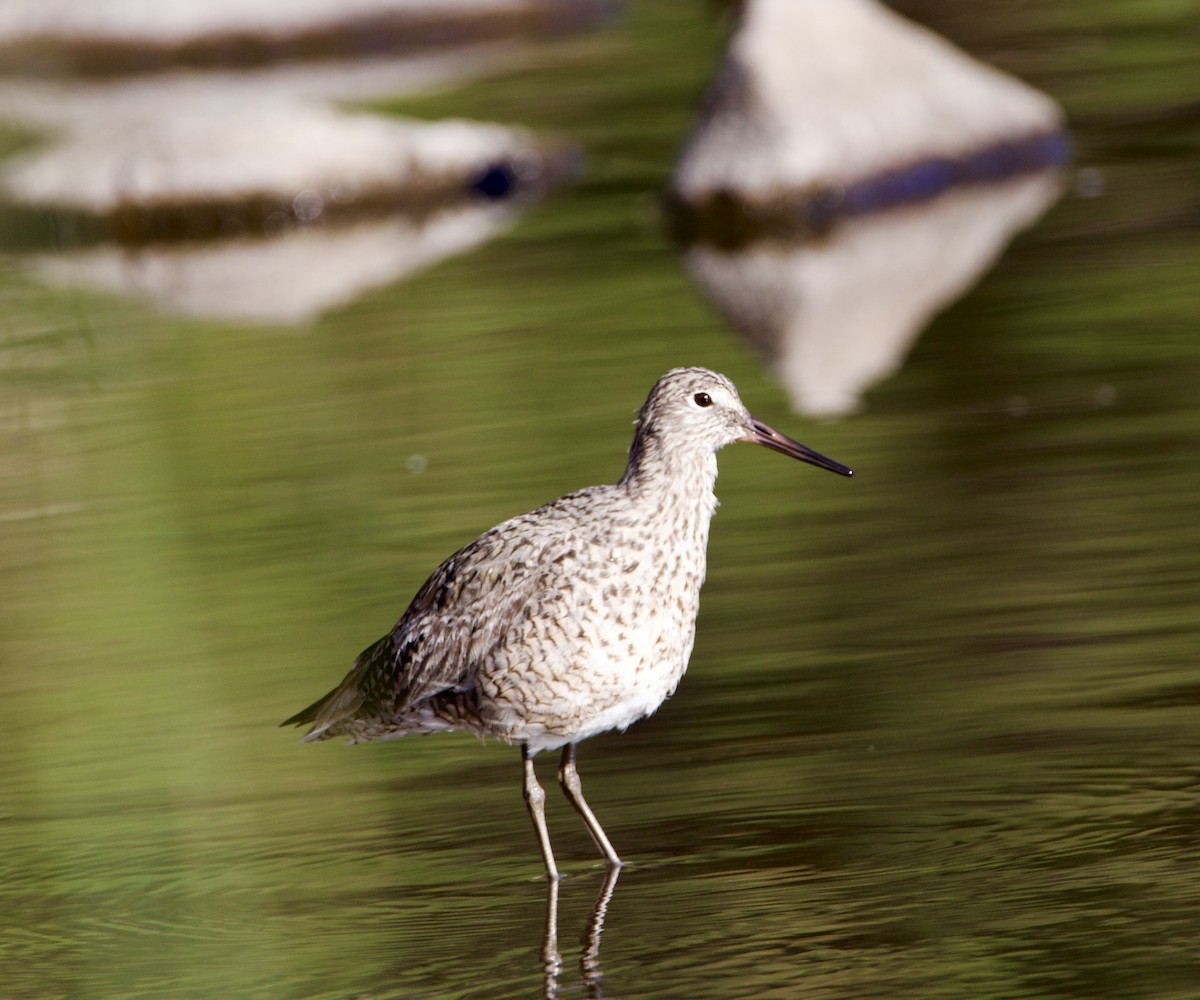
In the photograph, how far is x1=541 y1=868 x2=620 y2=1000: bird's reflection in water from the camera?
5668 millimetres

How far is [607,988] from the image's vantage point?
5629mm

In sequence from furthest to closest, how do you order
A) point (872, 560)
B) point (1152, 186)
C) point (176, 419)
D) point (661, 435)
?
point (1152, 186)
point (176, 419)
point (872, 560)
point (661, 435)

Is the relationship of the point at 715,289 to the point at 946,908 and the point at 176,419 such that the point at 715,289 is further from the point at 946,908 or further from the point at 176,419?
the point at 946,908

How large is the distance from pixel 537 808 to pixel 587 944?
0.62 m

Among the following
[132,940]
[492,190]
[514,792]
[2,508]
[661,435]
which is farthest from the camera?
[492,190]

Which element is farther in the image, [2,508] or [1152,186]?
[1152,186]

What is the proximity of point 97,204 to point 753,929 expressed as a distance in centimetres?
1268

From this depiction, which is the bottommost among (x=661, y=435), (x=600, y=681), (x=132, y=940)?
(x=132, y=940)

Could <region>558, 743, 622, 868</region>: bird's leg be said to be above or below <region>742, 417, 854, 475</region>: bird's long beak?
below

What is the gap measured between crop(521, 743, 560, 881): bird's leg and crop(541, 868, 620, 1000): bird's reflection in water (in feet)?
0.15

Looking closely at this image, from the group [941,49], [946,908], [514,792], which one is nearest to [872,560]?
[514,792]

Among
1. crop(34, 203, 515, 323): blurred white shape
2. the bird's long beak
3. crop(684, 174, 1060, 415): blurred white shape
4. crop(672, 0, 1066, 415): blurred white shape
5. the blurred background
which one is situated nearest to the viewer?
the blurred background

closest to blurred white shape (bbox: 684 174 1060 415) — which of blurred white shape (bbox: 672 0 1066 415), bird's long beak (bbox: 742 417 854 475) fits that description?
blurred white shape (bbox: 672 0 1066 415)

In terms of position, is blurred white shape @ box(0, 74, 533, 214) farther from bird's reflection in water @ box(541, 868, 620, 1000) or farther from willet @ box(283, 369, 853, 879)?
bird's reflection in water @ box(541, 868, 620, 1000)
